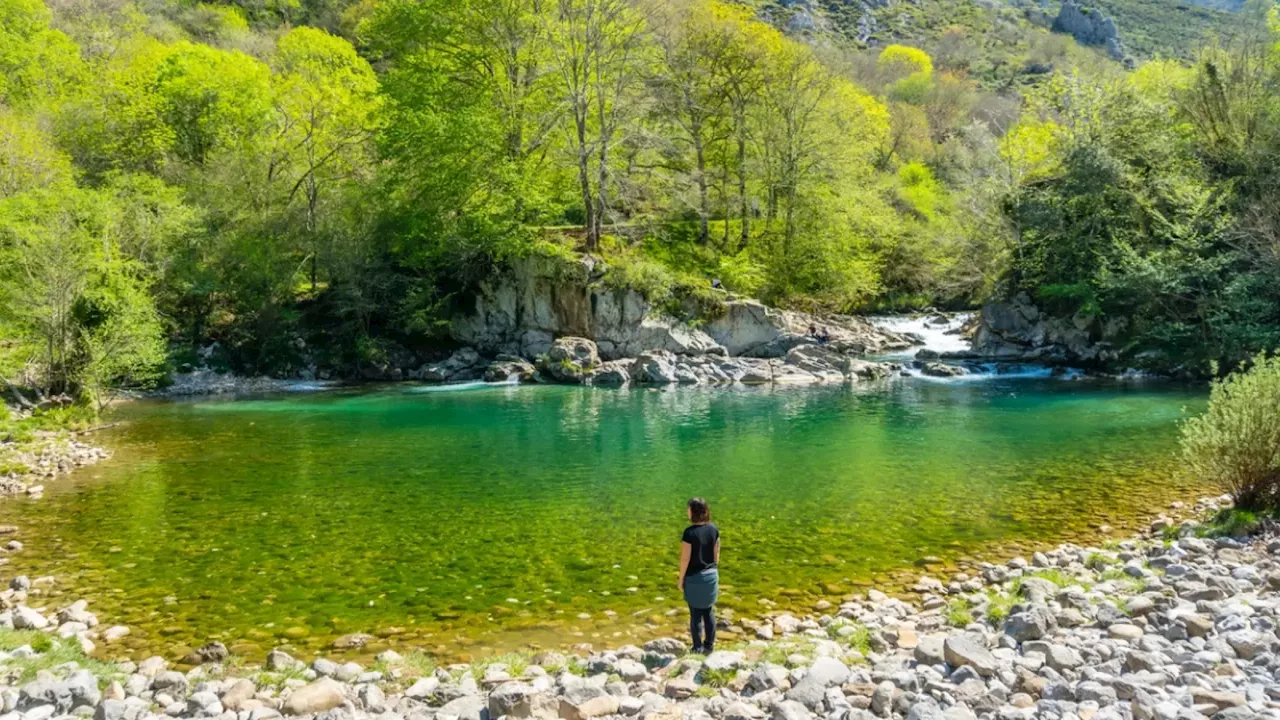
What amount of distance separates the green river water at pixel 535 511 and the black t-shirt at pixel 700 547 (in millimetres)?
1647

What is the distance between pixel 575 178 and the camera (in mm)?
45656

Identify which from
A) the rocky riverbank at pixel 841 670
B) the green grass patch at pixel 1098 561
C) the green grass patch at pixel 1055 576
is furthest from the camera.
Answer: the green grass patch at pixel 1098 561

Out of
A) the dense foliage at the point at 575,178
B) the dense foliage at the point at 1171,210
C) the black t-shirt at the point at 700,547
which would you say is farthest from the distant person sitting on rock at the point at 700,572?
the dense foliage at the point at 1171,210

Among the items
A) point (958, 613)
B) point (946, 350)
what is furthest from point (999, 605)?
point (946, 350)

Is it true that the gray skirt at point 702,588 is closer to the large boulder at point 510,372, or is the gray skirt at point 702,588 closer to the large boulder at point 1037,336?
the large boulder at point 510,372

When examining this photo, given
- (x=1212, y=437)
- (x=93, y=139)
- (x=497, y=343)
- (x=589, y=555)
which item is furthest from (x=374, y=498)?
(x=93, y=139)

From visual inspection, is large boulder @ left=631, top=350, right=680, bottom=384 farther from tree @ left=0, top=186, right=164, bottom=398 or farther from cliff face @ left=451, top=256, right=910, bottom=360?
tree @ left=0, top=186, right=164, bottom=398

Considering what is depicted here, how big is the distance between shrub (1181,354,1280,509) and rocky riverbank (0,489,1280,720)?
2.01 meters

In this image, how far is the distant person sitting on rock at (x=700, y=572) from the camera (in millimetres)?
8250

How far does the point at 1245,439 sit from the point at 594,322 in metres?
31.4

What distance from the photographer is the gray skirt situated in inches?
324

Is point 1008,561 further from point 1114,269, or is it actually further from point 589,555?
point 1114,269

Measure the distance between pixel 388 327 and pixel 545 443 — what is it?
23771 millimetres

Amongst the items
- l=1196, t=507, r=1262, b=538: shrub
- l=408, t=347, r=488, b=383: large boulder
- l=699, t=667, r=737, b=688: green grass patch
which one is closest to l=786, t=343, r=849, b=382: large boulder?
l=408, t=347, r=488, b=383: large boulder
